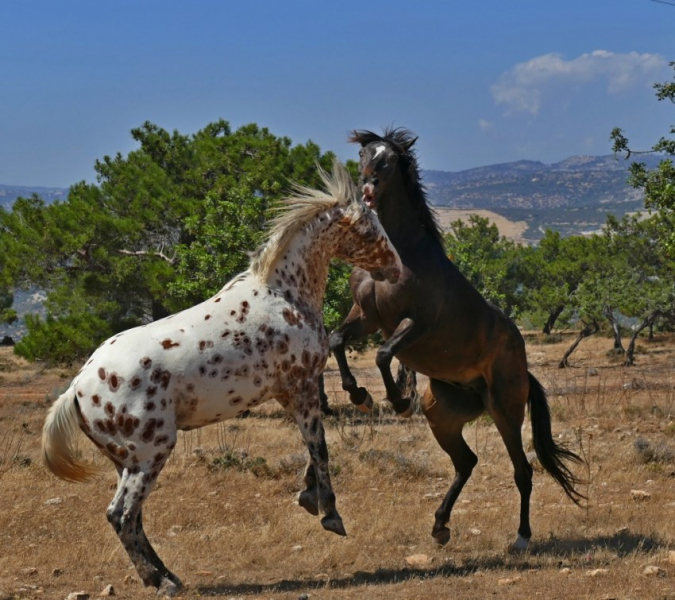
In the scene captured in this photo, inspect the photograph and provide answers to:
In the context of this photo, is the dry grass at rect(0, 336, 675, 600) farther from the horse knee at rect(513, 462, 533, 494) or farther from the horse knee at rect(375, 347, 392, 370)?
→ the horse knee at rect(375, 347, 392, 370)

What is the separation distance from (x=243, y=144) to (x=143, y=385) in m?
17.8

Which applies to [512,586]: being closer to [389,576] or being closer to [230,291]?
[389,576]

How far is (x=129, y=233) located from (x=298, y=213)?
17.2 m

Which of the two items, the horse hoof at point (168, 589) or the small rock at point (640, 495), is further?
the small rock at point (640, 495)

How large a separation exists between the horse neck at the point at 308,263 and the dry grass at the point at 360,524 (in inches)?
77.6

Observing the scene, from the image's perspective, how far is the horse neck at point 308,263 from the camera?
21.9 ft

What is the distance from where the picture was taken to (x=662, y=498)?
374 inches

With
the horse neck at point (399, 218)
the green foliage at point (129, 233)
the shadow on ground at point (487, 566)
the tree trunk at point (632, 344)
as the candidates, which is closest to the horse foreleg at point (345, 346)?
the horse neck at point (399, 218)

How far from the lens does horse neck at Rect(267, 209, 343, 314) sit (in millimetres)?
6672

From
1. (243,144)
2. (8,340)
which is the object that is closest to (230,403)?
(243,144)

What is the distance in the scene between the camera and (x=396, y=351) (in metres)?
7.45

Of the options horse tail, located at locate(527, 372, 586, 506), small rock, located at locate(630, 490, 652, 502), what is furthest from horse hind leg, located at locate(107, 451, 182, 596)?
small rock, located at locate(630, 490, 652, 502)

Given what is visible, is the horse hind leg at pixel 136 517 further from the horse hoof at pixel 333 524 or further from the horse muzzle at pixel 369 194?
the horse muzzle at pixel 369 194

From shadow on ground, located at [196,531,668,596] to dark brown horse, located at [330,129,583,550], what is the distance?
37cm
